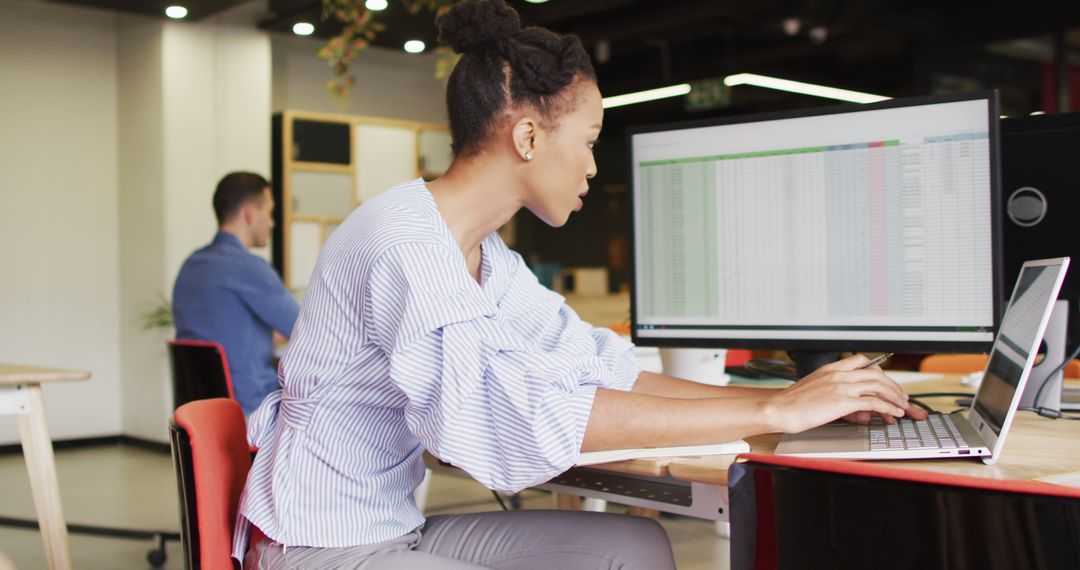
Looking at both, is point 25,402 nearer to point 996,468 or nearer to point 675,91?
point 996,468

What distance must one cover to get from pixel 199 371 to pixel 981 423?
2.31m

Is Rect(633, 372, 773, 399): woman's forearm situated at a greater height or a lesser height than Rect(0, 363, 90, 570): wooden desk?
greater

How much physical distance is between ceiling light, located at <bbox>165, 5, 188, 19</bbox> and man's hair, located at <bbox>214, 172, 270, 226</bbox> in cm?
265

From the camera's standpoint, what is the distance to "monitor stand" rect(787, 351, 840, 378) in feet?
5.70

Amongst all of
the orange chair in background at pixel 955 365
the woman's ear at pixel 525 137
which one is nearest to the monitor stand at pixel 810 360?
the woman's ear at pixel 525 137

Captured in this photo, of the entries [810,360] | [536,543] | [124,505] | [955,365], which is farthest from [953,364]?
[124,505]

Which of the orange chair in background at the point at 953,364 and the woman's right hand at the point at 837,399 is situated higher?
the woman's right hand at the point at 837,399

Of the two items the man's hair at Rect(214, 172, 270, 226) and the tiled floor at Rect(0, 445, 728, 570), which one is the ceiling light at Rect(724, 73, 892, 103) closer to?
the tiled floor at Rect(0, 445, 728, 570)

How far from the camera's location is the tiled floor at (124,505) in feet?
12.4

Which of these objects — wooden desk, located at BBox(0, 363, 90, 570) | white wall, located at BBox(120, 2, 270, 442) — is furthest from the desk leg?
white wall, located at BBox(120, 2, 270, 442)

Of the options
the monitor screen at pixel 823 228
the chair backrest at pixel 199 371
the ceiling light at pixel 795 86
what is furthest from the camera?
the ceiling light at pixel 795 86

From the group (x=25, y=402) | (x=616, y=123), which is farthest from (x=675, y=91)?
(x=25, y=402)

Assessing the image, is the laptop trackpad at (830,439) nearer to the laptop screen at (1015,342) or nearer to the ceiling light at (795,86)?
the laptop screen at (1015,342)

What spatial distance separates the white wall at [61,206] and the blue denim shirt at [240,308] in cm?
333
